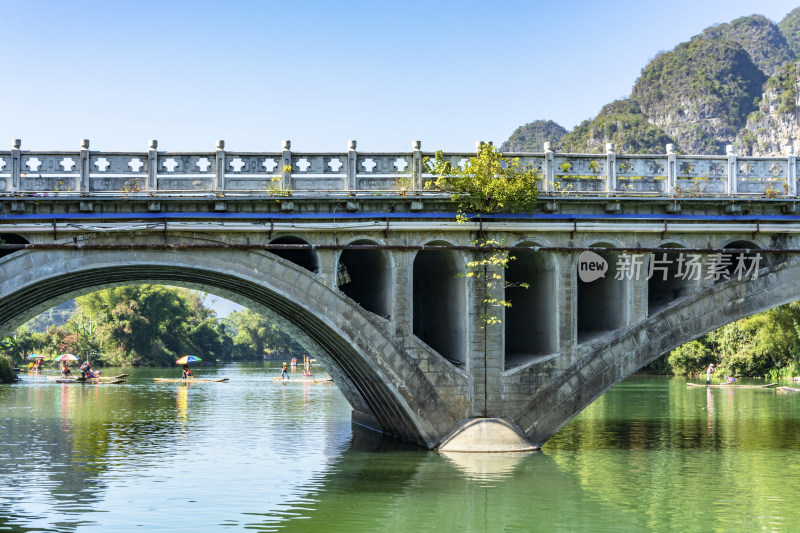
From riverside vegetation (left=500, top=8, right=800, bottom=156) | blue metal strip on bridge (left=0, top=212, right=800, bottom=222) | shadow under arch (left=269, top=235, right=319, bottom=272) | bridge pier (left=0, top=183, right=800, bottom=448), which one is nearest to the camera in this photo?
blue metal strip on bridge (left=0, top=212, right=800, bottom=222)

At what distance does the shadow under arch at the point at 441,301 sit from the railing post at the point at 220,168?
5.59 m

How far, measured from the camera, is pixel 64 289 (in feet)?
91.4

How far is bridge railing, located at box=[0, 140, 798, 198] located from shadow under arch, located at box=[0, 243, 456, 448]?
5.86 ft

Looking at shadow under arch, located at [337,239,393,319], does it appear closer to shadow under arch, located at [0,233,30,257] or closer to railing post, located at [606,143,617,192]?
railing post, located at [606,143,617,192]

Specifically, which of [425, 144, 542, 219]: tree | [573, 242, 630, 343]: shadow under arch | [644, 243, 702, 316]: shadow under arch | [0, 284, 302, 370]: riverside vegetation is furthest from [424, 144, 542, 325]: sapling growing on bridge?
[0, 284, 302, 370]: riverside vegetation

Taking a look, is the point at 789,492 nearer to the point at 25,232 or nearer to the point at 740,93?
the point at 25,232

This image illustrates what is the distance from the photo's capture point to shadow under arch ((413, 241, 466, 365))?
2675cm

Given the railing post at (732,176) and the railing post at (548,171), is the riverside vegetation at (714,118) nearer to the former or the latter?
the railing post at (732,176)

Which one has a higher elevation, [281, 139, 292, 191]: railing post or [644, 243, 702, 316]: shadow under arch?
[281, 139, 292, 191]: railing post

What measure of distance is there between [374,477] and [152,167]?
975 cm

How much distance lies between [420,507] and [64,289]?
42.6ft

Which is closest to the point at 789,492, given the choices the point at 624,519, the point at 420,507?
the point at 624,519

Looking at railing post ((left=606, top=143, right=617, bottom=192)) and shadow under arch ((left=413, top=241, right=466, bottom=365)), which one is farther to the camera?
railing post ((left=606, top=143, right=617, bottom=192))

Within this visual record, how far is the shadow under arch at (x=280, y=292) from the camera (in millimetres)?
24219
